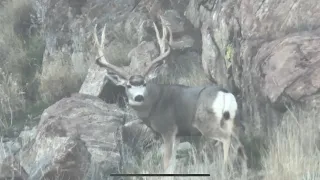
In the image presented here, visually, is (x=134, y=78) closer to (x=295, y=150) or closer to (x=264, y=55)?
(x=264, y=55)

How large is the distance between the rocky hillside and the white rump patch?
0.20 meters

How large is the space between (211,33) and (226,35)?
0.40 meters

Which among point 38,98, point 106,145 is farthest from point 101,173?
point 38,98

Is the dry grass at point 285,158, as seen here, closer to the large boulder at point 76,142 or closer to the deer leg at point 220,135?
the deer leg at point 220,135

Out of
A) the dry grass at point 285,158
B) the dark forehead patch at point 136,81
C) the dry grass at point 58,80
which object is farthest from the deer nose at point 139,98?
the dry grass at point 58,80

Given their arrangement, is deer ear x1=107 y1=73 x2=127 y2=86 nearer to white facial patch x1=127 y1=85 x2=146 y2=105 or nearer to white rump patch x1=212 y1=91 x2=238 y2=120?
white facial patch x1=127 y1=85 x2=146 y2=105

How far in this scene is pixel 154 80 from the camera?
9.91 metres

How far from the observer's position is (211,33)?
9406 mm

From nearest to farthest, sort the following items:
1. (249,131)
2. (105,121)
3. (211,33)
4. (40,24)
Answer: (249,131) → (105,121) → (211,33) → (40,24)

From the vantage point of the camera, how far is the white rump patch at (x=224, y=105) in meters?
7.64

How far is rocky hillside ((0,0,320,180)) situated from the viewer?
7375mm

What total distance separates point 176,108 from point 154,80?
1.65 metres

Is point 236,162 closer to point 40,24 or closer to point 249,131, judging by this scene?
point 249,131

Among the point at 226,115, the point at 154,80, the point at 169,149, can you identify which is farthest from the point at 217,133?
the point at 154,80
